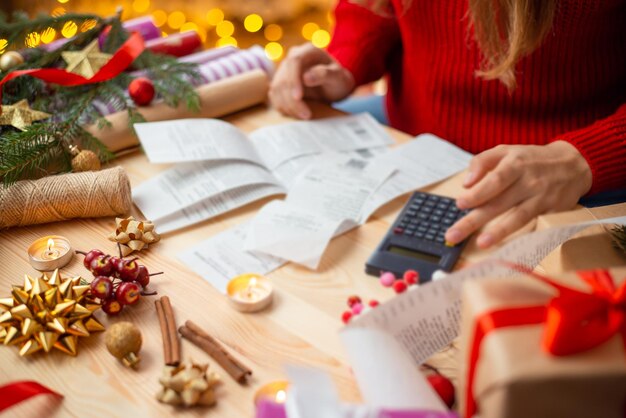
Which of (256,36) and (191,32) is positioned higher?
(191,32)

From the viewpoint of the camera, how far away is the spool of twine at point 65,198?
0.86m

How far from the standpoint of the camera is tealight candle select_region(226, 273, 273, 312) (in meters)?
0.73

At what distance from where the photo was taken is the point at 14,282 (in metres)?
0.79

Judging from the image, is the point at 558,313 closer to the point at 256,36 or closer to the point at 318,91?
the point at 318,91

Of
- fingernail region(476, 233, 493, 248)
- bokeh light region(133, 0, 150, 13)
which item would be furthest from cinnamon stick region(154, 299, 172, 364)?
bokeh light region(133, 0, 150, 13)

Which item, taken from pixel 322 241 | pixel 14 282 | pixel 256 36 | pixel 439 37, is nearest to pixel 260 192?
pixel 322 241

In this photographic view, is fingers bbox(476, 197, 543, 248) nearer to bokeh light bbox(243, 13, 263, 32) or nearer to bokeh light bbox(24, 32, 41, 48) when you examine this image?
bokeh light bbox(24, 32, 41, 48)

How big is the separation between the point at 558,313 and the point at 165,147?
0.73 meters

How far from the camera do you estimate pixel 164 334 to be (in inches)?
27.1

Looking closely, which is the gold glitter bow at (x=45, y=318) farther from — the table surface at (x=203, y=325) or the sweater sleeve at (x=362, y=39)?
the sweater sleeve at (x=362, y=39)

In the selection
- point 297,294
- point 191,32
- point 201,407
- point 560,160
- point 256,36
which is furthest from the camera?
point 256,36

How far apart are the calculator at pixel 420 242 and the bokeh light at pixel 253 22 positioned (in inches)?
77.8

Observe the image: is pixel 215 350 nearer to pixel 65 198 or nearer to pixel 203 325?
pixel 203 325

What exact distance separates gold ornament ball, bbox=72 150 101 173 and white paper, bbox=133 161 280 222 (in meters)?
0.08
